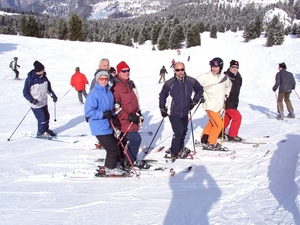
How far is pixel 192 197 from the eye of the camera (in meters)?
3.65

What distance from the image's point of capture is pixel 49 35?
6956cm

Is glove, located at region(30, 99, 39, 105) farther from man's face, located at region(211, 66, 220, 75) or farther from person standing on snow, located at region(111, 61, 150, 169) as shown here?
man's face, located at region(211, 66, 220, 75)

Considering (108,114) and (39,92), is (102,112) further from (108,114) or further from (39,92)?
(39,92)

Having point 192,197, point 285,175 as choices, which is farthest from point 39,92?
point 285,175

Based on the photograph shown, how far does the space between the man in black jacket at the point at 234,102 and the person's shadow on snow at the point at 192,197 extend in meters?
1.93

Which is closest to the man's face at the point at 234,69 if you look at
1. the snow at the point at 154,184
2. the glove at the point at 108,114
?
the snow at the point at 154,184

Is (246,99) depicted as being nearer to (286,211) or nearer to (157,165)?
(157,165)

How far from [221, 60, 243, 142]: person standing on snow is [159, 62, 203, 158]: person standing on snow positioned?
49.4 inches

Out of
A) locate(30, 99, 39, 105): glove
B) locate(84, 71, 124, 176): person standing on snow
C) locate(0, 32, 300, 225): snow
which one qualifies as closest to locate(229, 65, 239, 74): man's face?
locate(0, 32, 300, 225): snow

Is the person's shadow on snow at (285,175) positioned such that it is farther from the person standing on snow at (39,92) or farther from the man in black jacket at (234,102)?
the person standing on snow at (39,92)

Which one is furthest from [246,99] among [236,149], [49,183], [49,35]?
[49,35]

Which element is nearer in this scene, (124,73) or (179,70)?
(124,73)

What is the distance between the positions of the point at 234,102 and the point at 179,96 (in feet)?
6.03

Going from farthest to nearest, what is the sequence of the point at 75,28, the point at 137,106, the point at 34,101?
the point at 75,28 < the point at 34,101 < the point at 137,106
